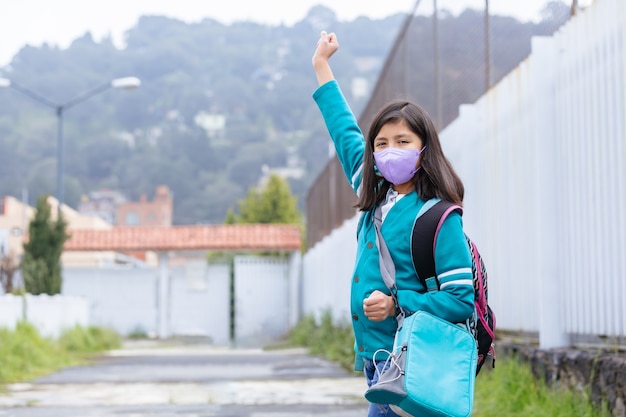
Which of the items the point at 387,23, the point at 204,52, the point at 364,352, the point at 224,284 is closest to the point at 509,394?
the point at 364,352

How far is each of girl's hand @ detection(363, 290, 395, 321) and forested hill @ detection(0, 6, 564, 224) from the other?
94981mm

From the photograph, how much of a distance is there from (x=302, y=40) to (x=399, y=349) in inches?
6073

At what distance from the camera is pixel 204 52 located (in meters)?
144

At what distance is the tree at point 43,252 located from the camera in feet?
65.3

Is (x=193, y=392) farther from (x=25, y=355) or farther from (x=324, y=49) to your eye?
(x=324, y=49)

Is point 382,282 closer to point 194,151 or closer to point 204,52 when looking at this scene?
point 194,151

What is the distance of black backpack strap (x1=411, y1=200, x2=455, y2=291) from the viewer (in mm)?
2936

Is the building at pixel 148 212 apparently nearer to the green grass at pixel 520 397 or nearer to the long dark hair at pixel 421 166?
the green grass at pixel 520 397

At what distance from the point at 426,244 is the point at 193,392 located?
729 cm

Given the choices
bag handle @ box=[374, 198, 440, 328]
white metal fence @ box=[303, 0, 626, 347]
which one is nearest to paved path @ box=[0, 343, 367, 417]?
white metal fence @ box=[303, 0, 626, 347]

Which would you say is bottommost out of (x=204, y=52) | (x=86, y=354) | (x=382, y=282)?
(x=86, y=354)

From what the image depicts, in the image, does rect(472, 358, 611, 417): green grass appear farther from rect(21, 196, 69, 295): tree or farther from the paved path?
rect(21, 196, 69, 295): tree

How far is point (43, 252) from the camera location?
2031cm

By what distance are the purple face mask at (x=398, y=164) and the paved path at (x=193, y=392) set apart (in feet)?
15.8
